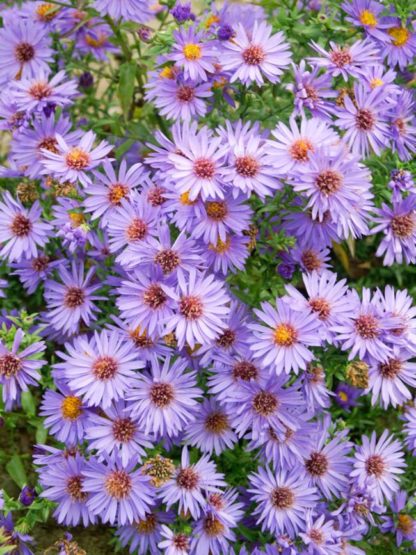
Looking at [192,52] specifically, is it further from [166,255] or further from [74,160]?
[166,255]

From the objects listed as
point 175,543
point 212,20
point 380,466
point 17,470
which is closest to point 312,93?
point 212,20

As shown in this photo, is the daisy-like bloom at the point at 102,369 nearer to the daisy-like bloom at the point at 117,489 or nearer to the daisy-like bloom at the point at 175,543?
the daisy-like bloom at the point at 117,489

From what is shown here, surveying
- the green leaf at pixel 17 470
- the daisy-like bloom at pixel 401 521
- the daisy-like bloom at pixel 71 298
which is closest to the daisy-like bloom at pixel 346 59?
the daisy-like bloom at pixel 71 298

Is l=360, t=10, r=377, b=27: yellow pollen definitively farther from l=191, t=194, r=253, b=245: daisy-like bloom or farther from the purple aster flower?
the purple aster flower

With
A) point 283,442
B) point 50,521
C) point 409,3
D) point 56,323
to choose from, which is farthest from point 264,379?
point 409,3

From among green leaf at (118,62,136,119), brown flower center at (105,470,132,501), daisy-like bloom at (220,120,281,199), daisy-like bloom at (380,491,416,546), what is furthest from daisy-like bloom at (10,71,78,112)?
daisy-like bloom at (380,491,416,546)

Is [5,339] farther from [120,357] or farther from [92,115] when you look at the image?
[92,115]
